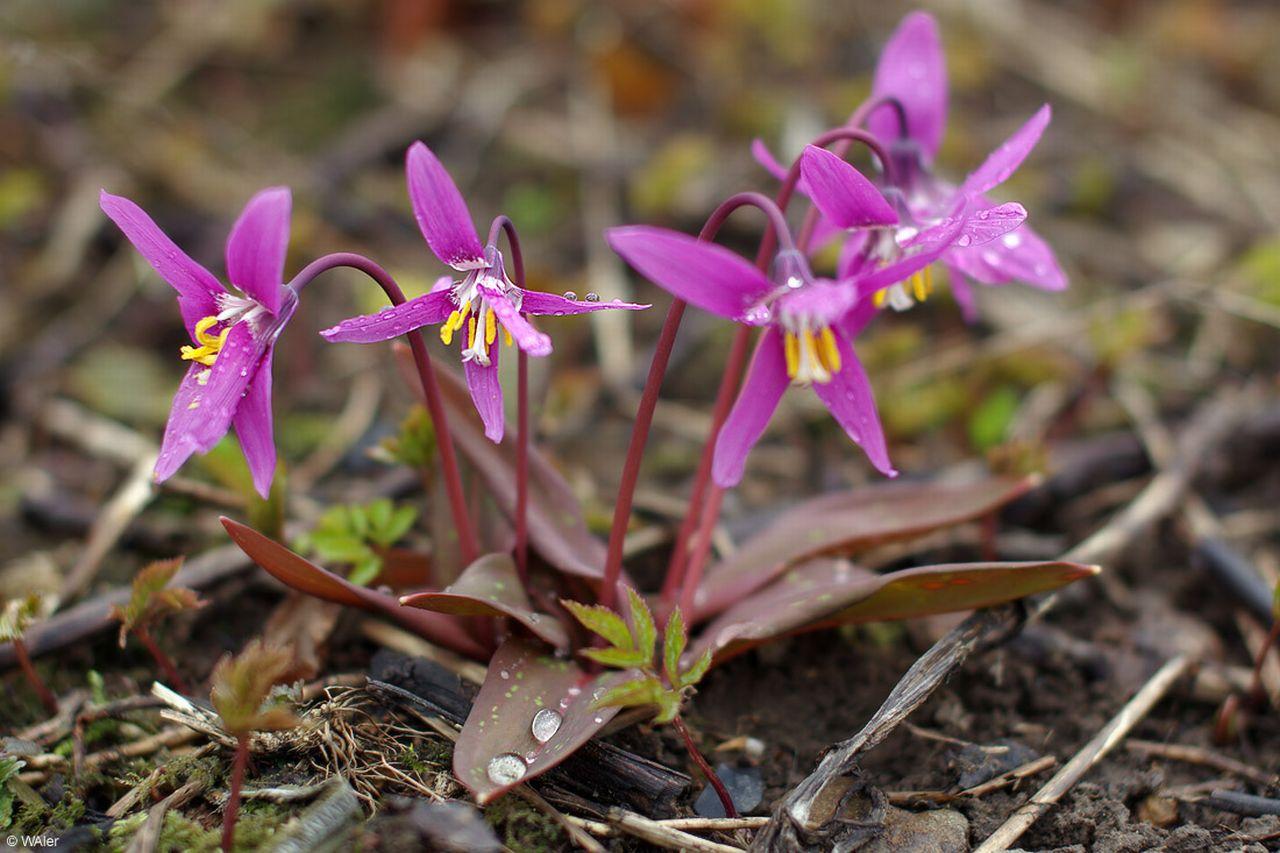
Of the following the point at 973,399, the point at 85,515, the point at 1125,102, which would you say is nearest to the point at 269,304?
the point at 85,515

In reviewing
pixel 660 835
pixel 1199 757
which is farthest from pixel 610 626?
pixel 1199 757

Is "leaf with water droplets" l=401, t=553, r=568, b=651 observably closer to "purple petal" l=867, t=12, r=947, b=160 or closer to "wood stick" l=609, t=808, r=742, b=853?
"wood stick" l=609, t=808, r=742, b=853

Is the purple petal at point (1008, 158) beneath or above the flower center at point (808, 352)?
above

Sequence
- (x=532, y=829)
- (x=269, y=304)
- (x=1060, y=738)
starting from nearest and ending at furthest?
(x=269, y=304) < (x=532, y=829) < (x=1060, y=738)

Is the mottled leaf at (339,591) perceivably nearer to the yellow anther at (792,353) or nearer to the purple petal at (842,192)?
the yellow anther at (792,353)

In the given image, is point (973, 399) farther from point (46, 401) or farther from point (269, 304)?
point (46, 401)

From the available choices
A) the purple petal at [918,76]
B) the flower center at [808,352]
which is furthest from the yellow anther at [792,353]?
the purple petal at [918,76]
